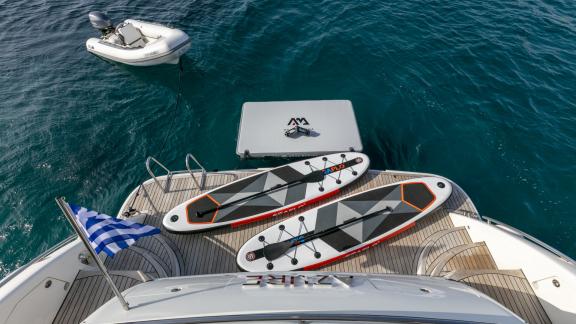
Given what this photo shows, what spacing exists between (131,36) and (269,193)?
60.6ft

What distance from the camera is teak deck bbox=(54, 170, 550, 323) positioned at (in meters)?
9.47

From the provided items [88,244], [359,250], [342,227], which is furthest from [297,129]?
[88,244]

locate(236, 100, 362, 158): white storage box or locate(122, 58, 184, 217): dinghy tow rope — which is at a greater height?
locate(236, 100, 362, 158): white storage box

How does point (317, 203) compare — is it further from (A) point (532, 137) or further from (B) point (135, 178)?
(A) point (532, 137)

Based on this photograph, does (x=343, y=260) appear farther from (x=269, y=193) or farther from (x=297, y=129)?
(x=297, y=129)

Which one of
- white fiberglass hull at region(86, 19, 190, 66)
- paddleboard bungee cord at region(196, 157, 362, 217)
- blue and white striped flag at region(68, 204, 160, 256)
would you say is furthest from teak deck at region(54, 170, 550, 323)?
white fiberglass hull at region(86, 19, 190, 66)

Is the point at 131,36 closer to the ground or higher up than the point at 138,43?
higher up

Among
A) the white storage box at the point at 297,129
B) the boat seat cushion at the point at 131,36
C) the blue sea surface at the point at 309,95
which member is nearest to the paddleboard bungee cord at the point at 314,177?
the white storage box at the point at 297,129

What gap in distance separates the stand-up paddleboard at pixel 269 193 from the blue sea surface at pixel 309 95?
2805 millimetres

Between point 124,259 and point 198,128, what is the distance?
924cm

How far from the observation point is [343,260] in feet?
37.0

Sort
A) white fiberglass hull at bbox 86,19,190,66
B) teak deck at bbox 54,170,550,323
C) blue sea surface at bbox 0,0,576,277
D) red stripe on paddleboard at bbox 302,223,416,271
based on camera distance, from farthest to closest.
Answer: white fiberglass hull at bbox 86,19,190,66
blue sea surface at bbox 0,0,576,277
red stripe on paddleboard at bbox 302,223,416,271
teak deck at bbox 54,170,550,323

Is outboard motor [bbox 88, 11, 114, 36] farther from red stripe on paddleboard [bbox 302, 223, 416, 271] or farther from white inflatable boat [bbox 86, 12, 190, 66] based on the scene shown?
red stripe on paddleboard [bbox 302, 223, 416, 271]

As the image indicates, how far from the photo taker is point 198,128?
1847cm
